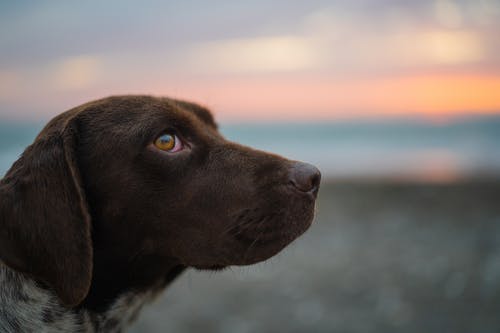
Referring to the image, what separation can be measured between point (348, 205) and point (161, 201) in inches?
386

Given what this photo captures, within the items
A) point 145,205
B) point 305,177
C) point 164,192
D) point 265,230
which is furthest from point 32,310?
point 305,177

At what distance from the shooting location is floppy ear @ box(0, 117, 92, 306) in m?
2.86

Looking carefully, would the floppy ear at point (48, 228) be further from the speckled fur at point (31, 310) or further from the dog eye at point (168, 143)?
the dog eye at point (168, 143)

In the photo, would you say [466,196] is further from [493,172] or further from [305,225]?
[305,225]

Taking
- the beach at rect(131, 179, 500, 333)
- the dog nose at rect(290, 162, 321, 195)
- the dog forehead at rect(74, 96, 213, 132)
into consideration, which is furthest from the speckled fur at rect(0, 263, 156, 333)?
the beach at rect(131, 179, 500, 333)

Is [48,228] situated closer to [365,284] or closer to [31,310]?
[31,310]

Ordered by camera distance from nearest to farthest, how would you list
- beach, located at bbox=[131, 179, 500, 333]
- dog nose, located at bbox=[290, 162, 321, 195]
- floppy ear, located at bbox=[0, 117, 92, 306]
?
floppy ear, located at bbox=[0, 117, 92, 306] → dog nose, located at bbox=[290, 162, 321, 195] → beach, located at bbox=[131, 179, 500, 333]

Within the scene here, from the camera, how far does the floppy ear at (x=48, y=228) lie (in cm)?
286

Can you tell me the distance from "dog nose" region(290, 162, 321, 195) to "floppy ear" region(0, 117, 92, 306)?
1088 millimetres

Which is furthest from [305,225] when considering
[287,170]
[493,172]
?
[493,172]

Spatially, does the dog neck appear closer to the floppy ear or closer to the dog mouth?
the floppy ear

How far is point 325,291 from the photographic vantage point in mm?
7602

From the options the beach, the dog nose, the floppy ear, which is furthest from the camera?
the beach

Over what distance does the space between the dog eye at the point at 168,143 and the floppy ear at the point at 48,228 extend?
1.55 ft
